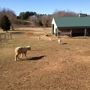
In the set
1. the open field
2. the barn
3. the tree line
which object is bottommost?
the open field

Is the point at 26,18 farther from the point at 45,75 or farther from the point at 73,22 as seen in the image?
the point at 45,75

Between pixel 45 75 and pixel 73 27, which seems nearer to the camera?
pixel 45 75

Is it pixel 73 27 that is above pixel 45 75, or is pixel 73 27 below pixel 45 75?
above

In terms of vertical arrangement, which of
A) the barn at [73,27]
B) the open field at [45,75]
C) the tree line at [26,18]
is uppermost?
the tree line at [26,18]

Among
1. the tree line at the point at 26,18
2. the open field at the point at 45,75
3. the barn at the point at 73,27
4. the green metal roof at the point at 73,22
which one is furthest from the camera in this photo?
the tree line at the point at 26,18

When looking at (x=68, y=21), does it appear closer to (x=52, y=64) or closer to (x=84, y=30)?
(x=84, y=30)

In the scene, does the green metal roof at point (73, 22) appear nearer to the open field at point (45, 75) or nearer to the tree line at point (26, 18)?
the open field at point (45, 75)

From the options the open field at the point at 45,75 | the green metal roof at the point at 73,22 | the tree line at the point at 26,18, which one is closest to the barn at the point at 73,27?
the green metal roof at the point at 73,22

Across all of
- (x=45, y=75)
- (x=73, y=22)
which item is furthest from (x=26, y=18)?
(x=45, y=75)

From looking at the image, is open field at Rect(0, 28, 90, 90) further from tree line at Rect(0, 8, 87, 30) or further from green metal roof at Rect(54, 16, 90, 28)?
tree line at Rect(0, 8, 87, 30)

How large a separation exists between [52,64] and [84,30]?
80.7 ft

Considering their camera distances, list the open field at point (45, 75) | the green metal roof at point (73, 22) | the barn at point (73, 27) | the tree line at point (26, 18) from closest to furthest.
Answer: the open field at point (45, 75), the barn at point (73, 27), the green metal roof at point (73, 22), the tree line at point (26, 18)

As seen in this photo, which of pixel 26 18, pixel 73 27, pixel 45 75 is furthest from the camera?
pixel 26 18

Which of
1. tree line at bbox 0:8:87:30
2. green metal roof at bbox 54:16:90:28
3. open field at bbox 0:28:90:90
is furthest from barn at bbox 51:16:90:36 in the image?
tree line at bbox 0:8:87:30
